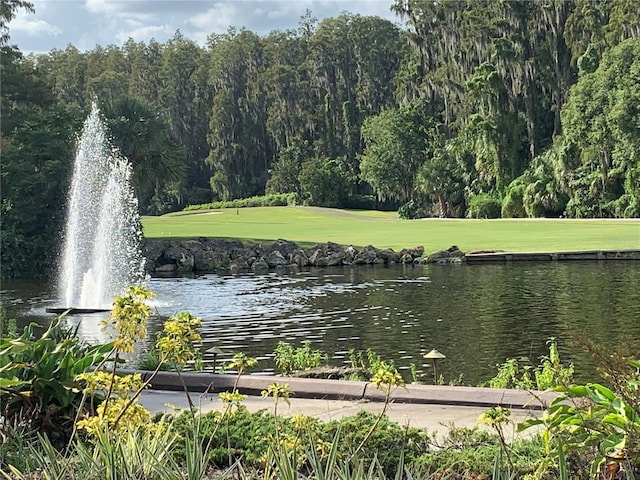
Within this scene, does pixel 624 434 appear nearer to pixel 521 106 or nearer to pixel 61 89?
pixel 521 106

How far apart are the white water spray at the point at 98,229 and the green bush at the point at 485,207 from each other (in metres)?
26.3

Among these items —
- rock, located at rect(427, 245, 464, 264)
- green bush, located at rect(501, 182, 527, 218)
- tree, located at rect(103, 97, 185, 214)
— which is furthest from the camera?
green bush, located at rect(501, 182, 527, 218)

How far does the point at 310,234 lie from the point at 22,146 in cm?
1588

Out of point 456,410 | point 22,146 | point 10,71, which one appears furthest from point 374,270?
point 456,410

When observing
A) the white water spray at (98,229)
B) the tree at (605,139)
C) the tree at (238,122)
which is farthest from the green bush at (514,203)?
the tree at (238,122)

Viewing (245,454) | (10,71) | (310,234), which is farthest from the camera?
(310,234)

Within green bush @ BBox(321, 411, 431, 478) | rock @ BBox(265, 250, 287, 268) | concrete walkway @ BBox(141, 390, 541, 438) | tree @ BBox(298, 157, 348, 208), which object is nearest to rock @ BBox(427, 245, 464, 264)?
rock @ BBox(265, 250, 287, 268)

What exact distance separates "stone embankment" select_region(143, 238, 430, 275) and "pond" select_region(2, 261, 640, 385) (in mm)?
3769

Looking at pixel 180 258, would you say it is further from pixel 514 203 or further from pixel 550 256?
pixel 514 203

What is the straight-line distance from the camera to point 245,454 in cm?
507

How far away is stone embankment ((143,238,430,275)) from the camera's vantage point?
35312 mm

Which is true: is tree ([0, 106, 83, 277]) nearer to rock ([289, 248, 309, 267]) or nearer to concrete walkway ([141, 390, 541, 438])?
rock ([289, 248, 309, 267])

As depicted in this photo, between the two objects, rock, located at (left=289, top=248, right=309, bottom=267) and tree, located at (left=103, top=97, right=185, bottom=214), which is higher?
tree, located at (left=103, top=97, right=185, bottom=214)

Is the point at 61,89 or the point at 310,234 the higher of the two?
the point at 61,89
